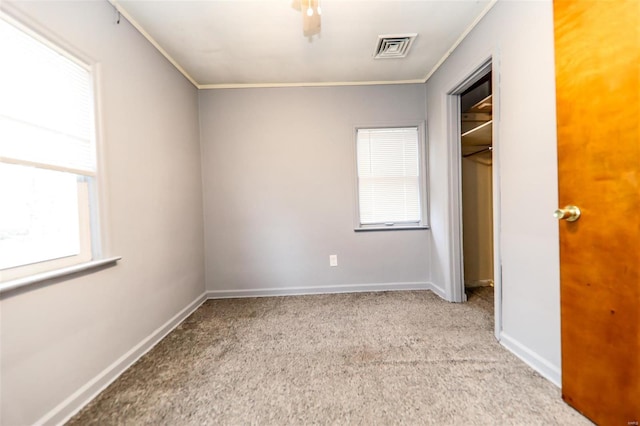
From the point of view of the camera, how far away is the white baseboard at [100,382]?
3.94 ft

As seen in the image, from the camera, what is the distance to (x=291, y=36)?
2035 mm

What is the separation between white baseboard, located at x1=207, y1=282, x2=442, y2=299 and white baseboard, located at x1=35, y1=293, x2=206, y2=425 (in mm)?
748

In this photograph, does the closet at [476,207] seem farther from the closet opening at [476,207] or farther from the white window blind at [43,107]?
the white window blind at [43,107]

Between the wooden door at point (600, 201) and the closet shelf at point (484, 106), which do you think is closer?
the wooden door at point (600, 201)

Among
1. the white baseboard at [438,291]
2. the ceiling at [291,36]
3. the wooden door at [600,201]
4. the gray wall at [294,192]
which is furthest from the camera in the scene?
→ the gray wall at [294,192]

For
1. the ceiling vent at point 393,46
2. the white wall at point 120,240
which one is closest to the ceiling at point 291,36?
the ceiling vent at point 393,46

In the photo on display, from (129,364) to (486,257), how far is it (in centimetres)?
355

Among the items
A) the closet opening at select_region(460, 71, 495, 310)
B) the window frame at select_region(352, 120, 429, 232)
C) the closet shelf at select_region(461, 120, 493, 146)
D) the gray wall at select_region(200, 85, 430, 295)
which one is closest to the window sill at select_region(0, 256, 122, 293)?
the gray wall at select_region(200, 85, 430, 295)

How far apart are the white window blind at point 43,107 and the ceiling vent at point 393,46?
83.3 inches

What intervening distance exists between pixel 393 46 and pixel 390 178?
51.4 inches

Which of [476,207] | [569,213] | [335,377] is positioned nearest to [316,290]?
[335,377]

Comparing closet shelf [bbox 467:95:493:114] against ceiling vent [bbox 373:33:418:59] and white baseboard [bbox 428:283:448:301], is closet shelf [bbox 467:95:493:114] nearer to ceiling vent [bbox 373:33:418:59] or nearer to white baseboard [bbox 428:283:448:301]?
ceiling vent [bbox 373:33:418:59]

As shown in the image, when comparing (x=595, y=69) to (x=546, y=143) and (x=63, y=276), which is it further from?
(x=63, y=276)

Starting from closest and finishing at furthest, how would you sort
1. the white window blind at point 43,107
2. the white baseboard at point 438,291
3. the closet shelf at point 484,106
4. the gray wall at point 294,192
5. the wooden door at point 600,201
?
the wooden door at point 600,201 < the white window blind at point 43,107 < the closet shelf at point 484,106 < the white baseboard at point 438,291 < the gray wall at point 294,192
